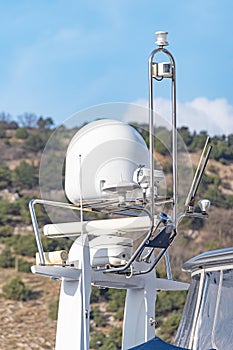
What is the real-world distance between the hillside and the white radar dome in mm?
23027

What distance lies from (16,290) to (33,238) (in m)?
3.88

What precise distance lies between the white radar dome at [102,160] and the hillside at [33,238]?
23.0m

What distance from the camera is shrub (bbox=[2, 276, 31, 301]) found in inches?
1483

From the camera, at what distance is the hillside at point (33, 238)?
36281 millimetres

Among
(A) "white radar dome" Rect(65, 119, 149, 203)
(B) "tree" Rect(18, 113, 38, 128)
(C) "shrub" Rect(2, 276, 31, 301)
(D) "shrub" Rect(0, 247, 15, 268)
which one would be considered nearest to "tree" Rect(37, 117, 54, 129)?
(B) "tree" Rect(18, 113, 38, 128)

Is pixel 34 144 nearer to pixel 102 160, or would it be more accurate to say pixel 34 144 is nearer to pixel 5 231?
pixel 5 231

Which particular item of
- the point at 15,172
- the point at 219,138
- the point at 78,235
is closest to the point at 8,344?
the point at 15,172

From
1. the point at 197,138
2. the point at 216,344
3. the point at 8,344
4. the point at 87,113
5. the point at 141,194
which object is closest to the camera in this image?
the point at 216,344

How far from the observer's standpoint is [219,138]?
152ft

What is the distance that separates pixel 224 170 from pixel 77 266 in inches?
1516

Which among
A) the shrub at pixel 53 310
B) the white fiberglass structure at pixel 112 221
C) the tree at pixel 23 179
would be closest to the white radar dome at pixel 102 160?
the white fiberglass structure at pixel 112 221

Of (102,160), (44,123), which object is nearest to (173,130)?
(102,160)

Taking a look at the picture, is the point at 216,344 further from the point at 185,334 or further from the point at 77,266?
the point at 77,266

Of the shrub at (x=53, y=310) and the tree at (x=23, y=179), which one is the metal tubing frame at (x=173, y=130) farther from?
the tree at (x=23, y=179)
